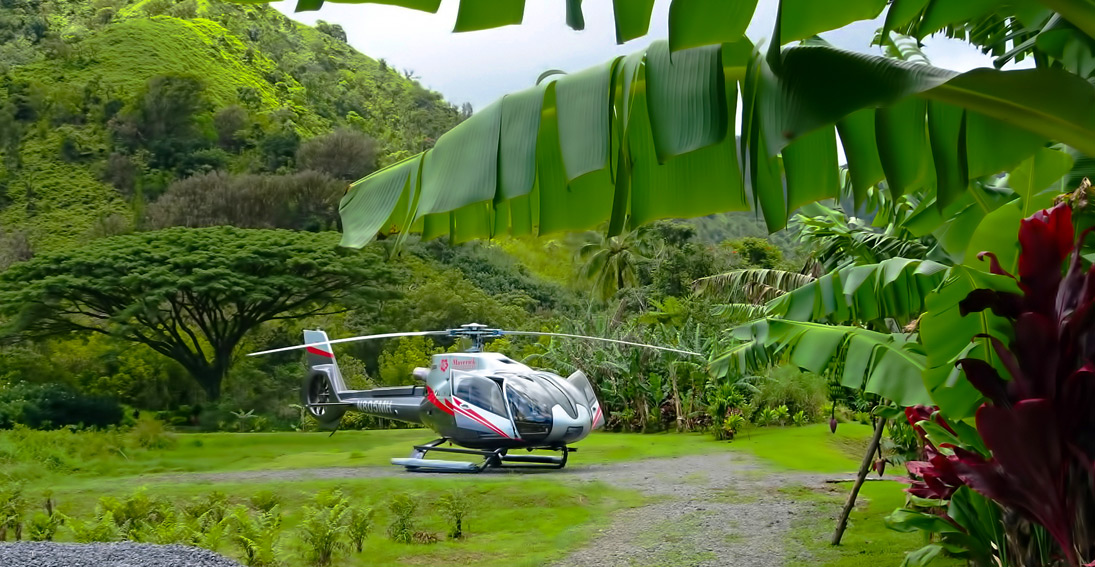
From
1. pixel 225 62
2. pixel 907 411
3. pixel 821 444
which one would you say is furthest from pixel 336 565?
pixel 225 62

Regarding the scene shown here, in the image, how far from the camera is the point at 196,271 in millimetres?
20031

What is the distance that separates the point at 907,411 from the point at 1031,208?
1.21 metres

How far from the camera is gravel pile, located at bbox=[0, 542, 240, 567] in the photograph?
448 centimetres

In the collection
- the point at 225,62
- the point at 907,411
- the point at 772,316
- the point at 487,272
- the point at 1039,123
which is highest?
the point at 225,62

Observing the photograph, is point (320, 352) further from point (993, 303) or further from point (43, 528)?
point (993, 303)

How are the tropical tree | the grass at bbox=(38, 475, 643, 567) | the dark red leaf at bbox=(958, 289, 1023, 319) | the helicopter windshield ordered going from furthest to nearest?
the tropical tree < the helicopter windshield < the grass at bbox=(38, 475, 643, 567) < the dark red leaf at bbox=(958, 289, 1023, 319)

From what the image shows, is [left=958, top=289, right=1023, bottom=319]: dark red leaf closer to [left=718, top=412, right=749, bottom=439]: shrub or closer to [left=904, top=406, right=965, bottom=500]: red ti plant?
[left=904, top=406, right=965, bottom=500]: red ti plant

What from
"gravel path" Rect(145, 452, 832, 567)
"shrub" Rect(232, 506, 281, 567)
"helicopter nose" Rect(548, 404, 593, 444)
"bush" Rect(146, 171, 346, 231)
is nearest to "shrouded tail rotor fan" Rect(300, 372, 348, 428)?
"gravel path" Rect(145, 452, 832, 567)

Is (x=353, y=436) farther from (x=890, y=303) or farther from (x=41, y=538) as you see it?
(x=890, y=303)

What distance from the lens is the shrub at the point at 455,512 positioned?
25.6ft

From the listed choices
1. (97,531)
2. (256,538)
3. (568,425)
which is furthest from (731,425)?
(97,531)

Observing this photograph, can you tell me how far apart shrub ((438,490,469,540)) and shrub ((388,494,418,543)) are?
323 millimetres

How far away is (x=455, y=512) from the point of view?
784 centimetres

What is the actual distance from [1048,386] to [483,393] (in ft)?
31.4
